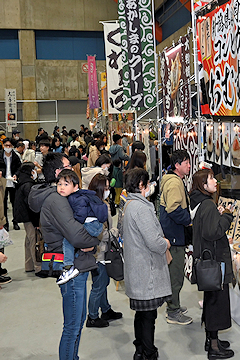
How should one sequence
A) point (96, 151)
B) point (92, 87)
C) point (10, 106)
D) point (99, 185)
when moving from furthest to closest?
point (10, 106)
point (92, 87)
point (96, 151)
point (99, 185)

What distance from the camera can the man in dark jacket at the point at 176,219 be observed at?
3844mm

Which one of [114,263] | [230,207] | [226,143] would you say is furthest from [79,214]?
[226,143]

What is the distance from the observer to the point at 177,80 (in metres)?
5.88

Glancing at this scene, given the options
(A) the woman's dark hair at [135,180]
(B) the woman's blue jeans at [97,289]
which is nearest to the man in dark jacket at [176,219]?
(B) the woman's blue jeans at [97,289]

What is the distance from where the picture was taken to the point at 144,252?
302 centimetres

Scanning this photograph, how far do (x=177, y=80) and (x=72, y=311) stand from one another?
400 centimetres

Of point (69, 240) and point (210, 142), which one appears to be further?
point (210, 142)

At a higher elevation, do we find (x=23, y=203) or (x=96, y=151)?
(x=96, y=151)

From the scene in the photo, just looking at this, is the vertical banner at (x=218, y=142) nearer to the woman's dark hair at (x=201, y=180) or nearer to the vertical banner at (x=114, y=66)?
the woman's dark hair at (x=201, y=180)

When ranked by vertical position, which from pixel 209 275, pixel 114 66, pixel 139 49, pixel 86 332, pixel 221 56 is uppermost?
pixel 114 66

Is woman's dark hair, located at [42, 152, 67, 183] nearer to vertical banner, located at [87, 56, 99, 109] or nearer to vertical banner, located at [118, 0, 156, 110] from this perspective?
vertical banner, located at [118, 0, 156, 110]

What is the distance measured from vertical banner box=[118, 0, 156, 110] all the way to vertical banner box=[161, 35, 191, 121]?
80 centimetres

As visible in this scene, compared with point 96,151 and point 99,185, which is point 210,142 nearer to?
point 99,185

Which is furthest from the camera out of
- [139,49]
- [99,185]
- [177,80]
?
[139,49]
